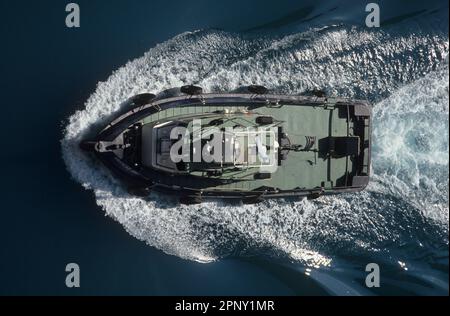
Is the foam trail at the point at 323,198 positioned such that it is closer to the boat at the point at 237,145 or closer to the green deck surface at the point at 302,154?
the boat at the point at 237,145

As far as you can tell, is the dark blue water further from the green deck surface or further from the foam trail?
the green deck surface

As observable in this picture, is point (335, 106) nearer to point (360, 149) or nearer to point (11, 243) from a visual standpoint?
point (360, 149)

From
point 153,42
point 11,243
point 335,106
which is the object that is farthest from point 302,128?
point 11,243

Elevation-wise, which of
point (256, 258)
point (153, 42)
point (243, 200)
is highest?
point (153, 42)

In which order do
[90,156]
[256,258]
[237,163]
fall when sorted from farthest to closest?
1. [256,258]
2. [90,156]
3. [237,163]

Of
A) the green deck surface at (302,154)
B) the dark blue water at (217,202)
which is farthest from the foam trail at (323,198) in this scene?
the green deck surface at (302,154)

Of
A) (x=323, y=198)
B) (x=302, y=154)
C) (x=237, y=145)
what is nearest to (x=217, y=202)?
(x=237, y=145)
